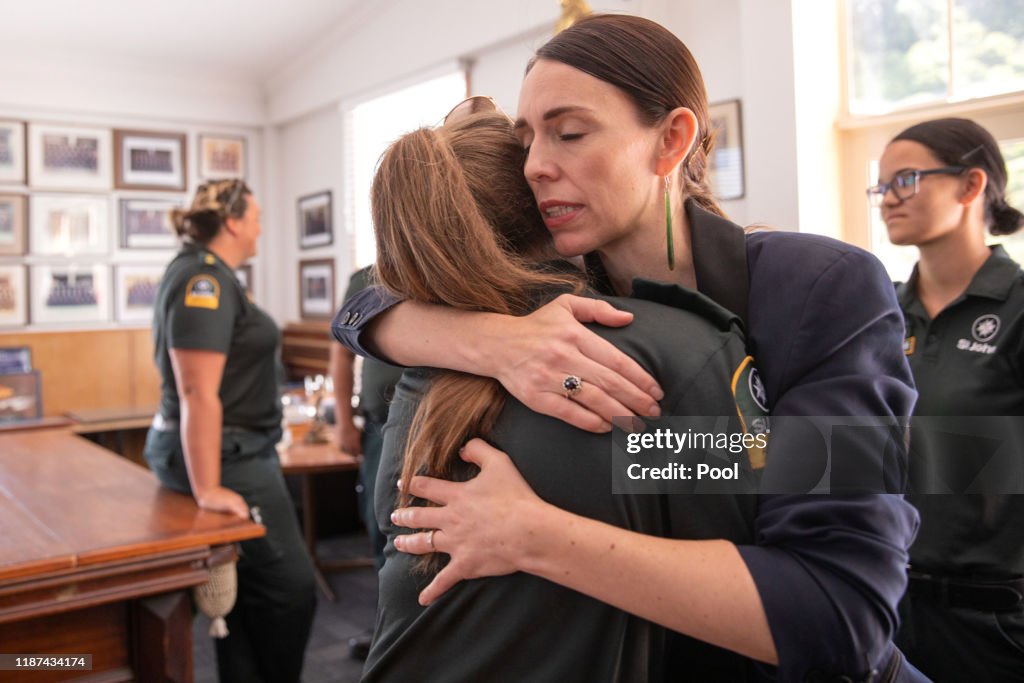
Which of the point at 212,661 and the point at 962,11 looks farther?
the point at 212,661

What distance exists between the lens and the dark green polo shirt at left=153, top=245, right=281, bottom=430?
2711 millimetres

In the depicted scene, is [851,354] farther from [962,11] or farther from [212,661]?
[212,661]

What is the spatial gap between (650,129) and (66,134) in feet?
25.0

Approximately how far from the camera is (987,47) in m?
3.35

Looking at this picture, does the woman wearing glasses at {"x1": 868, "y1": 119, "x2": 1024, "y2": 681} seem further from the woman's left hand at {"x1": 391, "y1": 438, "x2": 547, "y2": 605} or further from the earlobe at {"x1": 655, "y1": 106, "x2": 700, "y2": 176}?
the woman's left hand at {"x1": 391, "y1": 438, "x2": 547, "y2": 605}

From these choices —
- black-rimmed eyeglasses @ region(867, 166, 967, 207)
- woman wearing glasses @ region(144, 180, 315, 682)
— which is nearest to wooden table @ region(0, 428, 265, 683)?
woman wearing glasses @ region(144, 180, 315, 682)

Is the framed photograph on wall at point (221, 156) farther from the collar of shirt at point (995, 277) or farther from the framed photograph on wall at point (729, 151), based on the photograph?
the collar of shirt at point (995, 277)

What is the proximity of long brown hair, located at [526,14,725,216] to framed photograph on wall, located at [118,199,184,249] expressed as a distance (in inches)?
290

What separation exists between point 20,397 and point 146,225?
4272mm

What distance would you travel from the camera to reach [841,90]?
3799mm

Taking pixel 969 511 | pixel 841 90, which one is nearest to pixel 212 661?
pixel 969 511

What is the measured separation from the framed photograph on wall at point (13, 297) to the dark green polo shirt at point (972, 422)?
737cm

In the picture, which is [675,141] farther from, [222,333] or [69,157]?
[69,157]

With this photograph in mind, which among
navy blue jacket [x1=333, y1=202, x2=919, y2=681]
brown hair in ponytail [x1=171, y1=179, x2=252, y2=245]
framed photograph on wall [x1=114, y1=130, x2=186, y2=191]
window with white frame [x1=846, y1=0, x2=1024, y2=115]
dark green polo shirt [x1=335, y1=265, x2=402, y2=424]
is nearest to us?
navy blue jacket [x1=333, y1=202, x2=919, y2=681]
